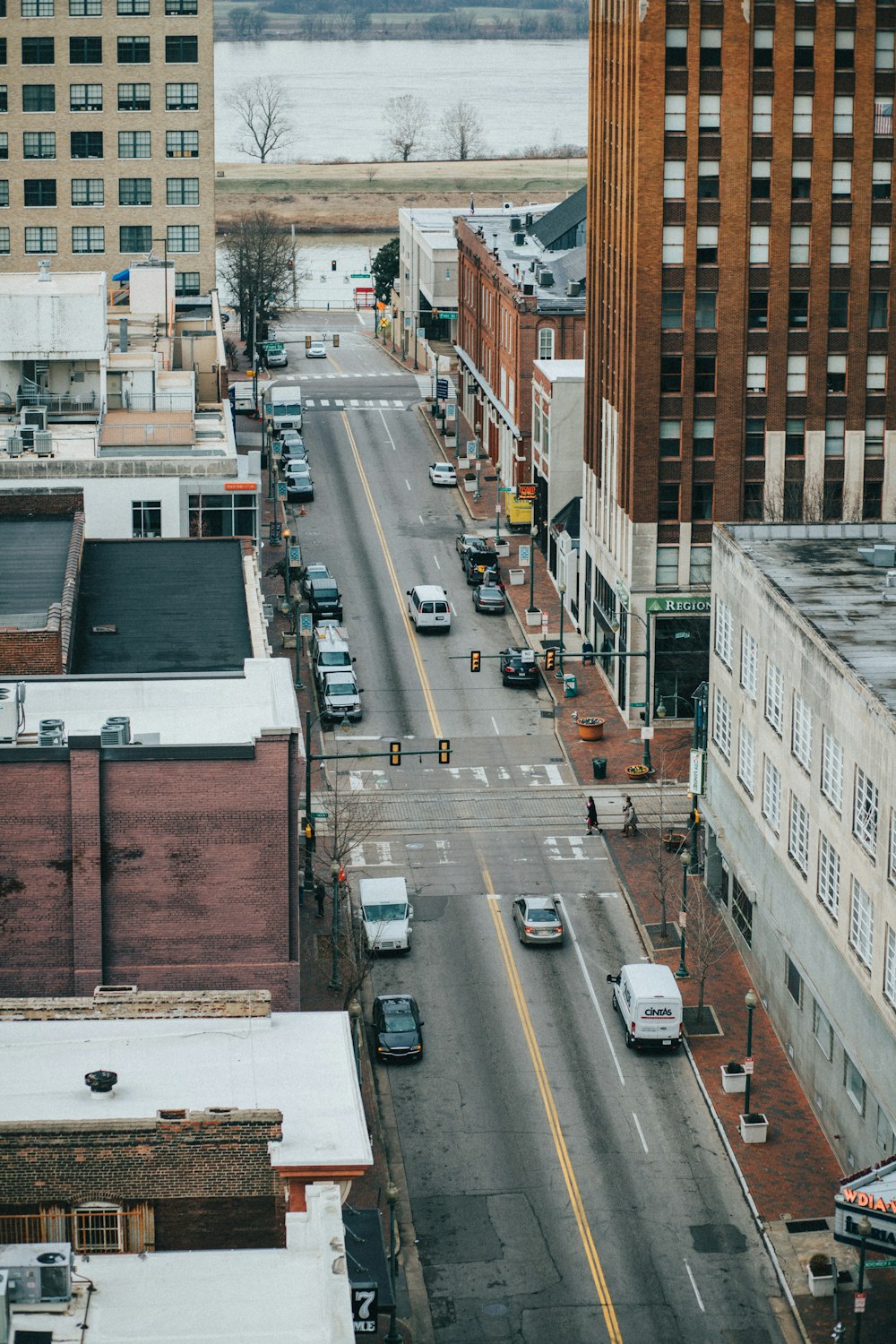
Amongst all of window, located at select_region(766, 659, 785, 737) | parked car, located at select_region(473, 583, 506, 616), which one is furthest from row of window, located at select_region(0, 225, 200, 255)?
window, located at select_region(766, 659, 785, 737)

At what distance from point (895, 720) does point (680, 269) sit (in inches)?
1685

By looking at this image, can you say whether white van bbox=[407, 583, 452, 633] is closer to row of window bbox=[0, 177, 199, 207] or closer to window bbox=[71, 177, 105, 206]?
row of window bbox=[0, 177, 199, 207]

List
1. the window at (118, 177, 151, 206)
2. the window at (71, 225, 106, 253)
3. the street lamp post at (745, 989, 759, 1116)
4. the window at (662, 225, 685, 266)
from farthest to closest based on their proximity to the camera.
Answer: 1. the window at (71, 225, 106, 253)
2. the window at (118, 177, 151, 206)
3. the window at (662, 225, 685, 266)
4. the street lamp post at (745, 989, 759, 1116)

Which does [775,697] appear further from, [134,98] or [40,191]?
[40,191]

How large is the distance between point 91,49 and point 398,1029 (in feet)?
257

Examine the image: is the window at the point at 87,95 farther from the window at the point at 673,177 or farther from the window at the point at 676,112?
the window at the point at 673,177

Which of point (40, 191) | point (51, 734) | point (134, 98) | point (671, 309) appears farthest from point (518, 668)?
point (51, 734)

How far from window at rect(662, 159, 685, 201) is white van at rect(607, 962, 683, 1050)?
37.9 m

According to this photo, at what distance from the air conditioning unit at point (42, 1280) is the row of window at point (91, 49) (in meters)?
103

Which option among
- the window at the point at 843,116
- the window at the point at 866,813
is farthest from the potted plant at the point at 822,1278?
the window at the point at 843,116

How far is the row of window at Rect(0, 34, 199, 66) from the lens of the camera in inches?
5079

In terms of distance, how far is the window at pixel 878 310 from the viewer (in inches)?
3784

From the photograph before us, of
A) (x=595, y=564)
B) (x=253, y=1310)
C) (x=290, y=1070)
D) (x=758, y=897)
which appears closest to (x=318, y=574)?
(x=595, y=564)

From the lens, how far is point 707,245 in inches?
3725
